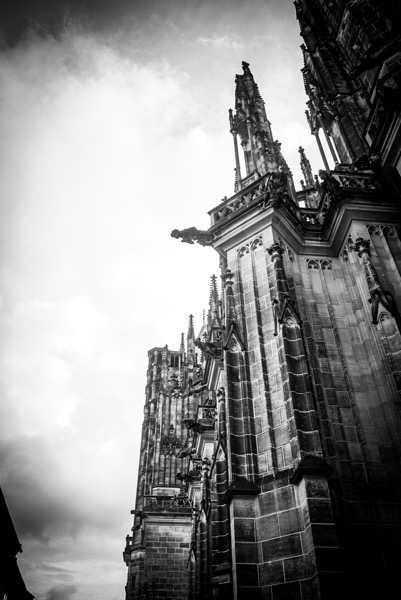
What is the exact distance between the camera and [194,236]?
12.5 metres

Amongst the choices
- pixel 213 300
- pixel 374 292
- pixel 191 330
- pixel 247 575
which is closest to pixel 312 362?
pixel 374 292

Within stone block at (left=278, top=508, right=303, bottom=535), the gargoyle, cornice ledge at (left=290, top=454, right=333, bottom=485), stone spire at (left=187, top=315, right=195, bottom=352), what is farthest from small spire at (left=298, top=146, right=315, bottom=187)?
stone spire at (left=187, top=315, right=195, bottom=352)

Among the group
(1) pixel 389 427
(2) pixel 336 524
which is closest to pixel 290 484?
(2) pixel 336 524

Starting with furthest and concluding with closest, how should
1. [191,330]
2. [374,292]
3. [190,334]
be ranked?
[191,330]
[190,334]
[374,292]

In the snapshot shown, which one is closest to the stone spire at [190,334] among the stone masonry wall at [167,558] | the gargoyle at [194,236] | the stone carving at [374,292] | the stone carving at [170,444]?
the stone carving at [170,444]

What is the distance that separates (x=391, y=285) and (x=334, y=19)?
16.5 m

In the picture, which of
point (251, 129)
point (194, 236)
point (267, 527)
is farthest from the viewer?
point (251, 129)

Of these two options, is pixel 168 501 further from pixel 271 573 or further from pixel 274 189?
pixel 274 189

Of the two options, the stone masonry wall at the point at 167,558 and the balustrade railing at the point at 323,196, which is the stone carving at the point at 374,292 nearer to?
the balustrade railing at the point at 323,196

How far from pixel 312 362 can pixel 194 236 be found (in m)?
5.21

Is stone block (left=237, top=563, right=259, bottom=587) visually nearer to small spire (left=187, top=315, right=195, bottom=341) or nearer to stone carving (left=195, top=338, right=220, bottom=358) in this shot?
stone carving (left=195, top=338, right=220, bottom=358)

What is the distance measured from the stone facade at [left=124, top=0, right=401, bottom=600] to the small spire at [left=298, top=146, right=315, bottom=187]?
6.75ft

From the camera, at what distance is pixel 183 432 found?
34.2 m

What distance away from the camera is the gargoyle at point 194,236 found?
12.3 metres
